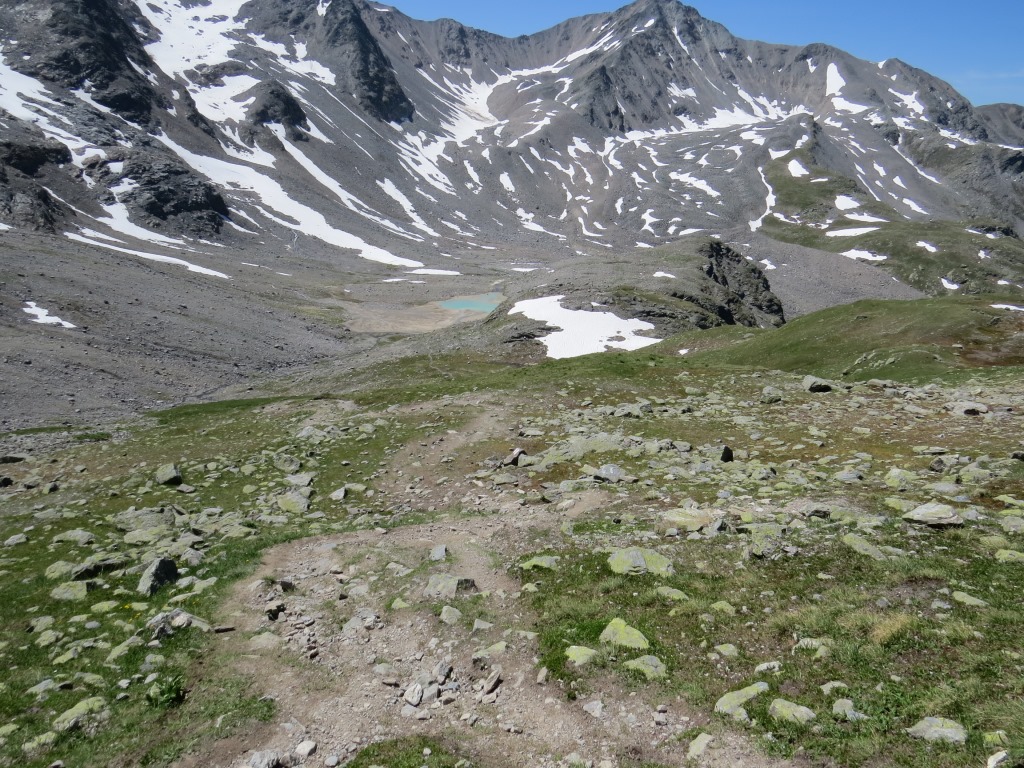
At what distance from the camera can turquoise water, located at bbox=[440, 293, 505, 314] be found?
5379 inches

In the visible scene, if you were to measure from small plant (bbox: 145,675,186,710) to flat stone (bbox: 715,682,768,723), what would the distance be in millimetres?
10192

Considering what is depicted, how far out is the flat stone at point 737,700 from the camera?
8.93 m

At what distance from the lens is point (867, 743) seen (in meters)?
7.72

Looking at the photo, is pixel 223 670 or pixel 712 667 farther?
pixel 223 670

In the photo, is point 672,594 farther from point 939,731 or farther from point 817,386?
point 817,386

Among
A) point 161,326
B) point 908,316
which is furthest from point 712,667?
point 161,326

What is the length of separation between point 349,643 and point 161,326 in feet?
272

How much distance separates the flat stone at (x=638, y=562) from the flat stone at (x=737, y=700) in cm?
394

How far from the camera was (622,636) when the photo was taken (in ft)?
36.7

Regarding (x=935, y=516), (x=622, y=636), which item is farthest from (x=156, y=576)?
(x=935, y=516)

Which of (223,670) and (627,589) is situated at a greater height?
(627,589)

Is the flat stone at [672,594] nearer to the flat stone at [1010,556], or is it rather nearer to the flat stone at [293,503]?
the flat stone at [1010,556]

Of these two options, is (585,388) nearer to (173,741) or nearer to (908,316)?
(173,741)

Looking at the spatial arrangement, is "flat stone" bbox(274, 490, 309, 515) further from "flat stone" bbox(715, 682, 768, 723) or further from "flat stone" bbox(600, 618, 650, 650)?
"flat stone" bbox(715, 682, 768, 723)
